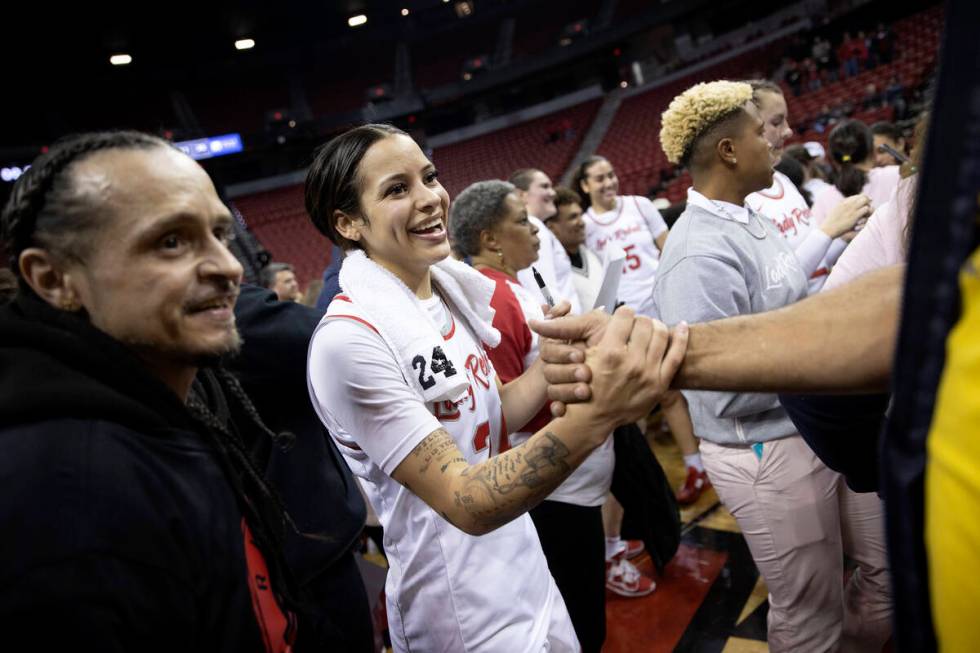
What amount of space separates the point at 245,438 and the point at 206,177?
85 cm

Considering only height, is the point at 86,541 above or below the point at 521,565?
above

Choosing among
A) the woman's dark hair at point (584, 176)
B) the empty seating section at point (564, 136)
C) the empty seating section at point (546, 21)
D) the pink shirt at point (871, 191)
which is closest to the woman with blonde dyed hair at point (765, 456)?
the pink shirt at point (871, 191)

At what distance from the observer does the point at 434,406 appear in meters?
1.37

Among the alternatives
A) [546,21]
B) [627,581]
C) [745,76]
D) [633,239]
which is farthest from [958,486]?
[546,21]

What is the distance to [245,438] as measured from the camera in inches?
63.9

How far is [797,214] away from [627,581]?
1.96 metres

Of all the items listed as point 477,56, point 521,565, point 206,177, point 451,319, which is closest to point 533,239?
point 451,319

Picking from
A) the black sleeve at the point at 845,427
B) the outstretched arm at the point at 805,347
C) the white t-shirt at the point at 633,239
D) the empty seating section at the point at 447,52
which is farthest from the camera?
the empty seating section at the point at 447,52

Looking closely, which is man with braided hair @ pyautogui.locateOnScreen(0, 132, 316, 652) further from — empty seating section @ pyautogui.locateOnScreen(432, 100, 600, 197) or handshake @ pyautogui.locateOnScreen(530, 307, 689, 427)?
empty seating section @ pyautogui.locateOnScreen(432, 100, 600, 197)

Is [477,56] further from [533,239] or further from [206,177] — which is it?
[206,177]

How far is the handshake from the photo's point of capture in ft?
3.66

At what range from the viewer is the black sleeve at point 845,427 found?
48.1 inches

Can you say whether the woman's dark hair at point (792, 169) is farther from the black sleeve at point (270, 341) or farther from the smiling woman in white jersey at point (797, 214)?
the black sleeve at point (270, 341)

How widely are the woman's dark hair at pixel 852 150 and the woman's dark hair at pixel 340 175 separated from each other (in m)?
3.32
